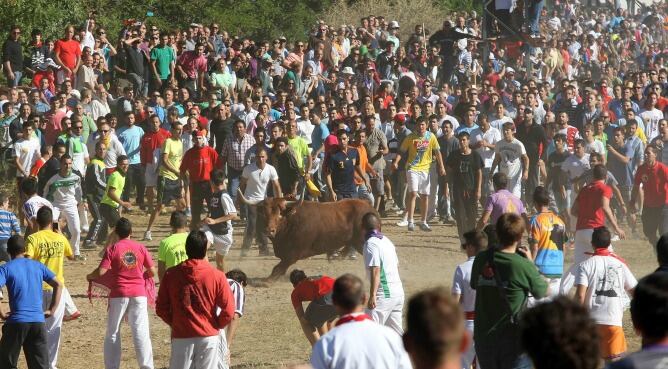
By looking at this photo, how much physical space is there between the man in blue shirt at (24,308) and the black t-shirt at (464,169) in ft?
30.8

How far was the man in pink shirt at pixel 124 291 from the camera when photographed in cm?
1109

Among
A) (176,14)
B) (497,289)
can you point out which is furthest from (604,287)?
(176,14)

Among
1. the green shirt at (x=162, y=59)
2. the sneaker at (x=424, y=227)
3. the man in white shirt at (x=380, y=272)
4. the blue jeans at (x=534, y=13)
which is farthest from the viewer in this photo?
the blue jeans at (x=534, y=13)

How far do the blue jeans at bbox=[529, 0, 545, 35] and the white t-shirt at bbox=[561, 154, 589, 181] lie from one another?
9.04 metres

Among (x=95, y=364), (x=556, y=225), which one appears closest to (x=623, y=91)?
(x=556, y=225)

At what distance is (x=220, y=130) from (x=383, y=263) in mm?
10471

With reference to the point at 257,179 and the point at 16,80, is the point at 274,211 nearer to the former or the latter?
the point at 257,179

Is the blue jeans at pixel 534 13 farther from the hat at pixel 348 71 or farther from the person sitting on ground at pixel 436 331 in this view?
the person sitting on ground at pixel 436 331

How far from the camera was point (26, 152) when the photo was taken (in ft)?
63.9

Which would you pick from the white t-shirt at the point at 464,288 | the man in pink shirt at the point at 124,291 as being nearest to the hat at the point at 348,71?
the man in pink shirt at the point at 124,291

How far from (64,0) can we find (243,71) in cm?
508

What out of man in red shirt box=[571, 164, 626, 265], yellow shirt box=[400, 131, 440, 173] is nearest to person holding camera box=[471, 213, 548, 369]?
man in red shirt box=[571, 164, 626, 265]

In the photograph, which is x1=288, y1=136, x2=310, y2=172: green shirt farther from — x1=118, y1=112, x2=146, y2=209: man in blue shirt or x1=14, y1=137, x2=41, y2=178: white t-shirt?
x1=14, y1=137, x2=41, y2=178: white t-shirt

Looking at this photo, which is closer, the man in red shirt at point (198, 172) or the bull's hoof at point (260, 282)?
the bull's hoof at point (260, 282)
